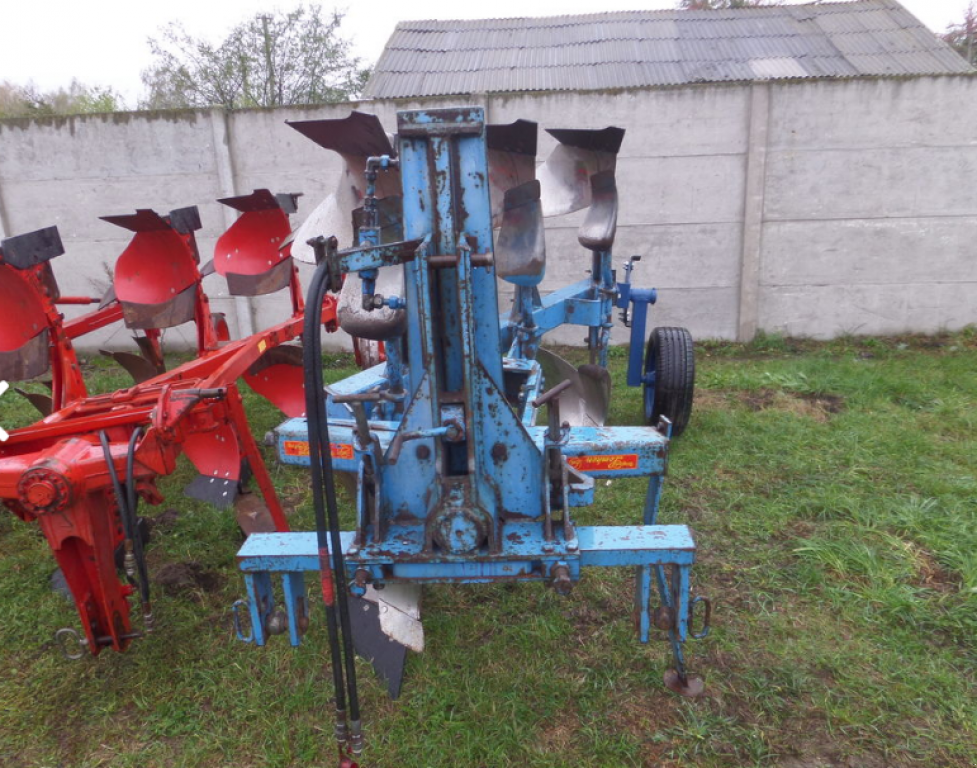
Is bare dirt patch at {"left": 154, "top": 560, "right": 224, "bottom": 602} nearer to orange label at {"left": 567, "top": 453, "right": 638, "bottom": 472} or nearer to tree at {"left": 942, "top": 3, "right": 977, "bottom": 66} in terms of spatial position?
orange label at {"left": 567, "top": 453, "right": 638, "bottom": 472}

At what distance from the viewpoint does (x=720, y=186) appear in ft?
20.7

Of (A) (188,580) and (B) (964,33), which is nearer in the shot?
(A) (188,580)

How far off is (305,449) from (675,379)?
101 inches

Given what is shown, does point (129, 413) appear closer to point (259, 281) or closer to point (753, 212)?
point (259, 281)

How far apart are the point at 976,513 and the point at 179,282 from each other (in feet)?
13.4

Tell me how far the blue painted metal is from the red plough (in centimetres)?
68

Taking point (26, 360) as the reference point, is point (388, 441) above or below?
below

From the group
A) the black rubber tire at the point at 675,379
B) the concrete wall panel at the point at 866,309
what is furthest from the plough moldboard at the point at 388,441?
the concrete wall panel at the point at 866,309

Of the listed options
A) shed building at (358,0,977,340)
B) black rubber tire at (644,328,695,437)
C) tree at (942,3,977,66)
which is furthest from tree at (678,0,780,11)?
black rubber tire at (644,328,695,437)

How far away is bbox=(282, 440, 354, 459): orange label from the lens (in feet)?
7.93

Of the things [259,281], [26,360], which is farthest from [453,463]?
[259,281]

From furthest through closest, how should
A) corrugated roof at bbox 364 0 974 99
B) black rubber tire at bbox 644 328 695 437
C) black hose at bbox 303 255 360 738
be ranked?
corrugated roof at bbox 364 0 974 99 → black rubber tire at bbox 644 328 695 437 → black hose at bbox 303 255 360 738

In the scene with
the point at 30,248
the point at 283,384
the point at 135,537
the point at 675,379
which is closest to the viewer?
the point at 135,537

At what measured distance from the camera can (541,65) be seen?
7.77 m
